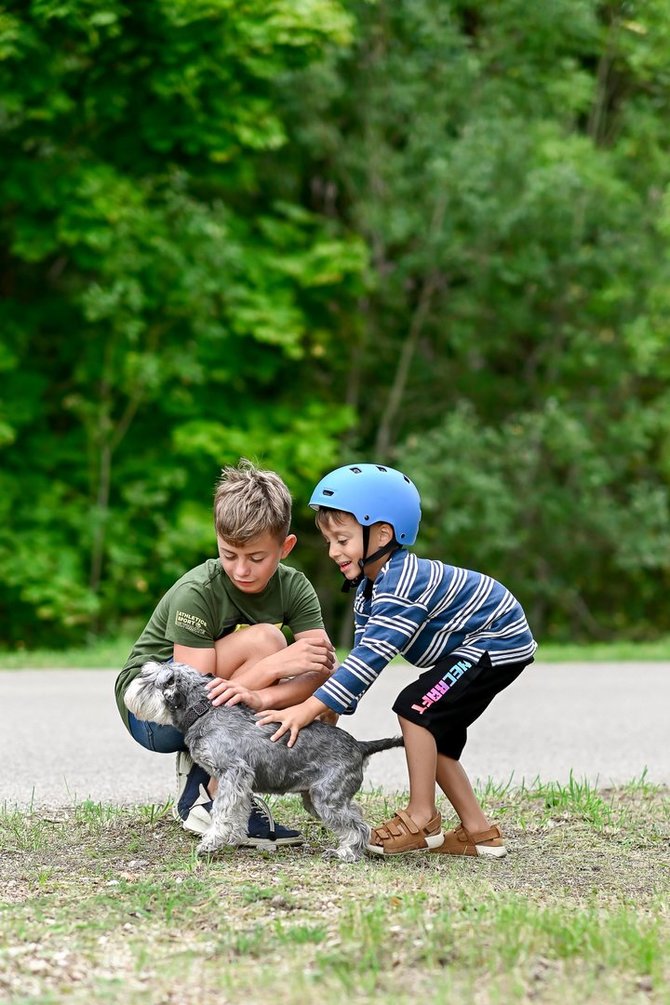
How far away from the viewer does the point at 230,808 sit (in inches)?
179

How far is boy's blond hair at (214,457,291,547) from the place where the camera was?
4.78 metres

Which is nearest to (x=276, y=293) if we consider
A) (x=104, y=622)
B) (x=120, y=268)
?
(x=120, y=268)

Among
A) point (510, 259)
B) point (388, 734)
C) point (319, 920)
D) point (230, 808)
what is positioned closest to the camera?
point (319, 920)

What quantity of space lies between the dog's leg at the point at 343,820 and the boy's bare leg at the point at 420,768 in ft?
0.81

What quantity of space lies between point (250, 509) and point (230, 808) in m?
1.09

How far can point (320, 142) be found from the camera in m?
17.2

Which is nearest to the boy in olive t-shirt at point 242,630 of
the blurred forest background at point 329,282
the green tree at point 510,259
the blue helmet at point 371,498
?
the blue helmet at point 371,498

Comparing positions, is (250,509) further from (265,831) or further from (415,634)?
(265,831)

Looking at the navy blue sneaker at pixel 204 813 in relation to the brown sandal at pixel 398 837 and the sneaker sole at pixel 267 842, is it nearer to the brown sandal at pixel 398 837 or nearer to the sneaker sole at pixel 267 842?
the sneaker sole at pixel 267 842

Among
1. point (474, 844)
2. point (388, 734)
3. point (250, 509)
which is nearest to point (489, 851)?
point (474, 844)

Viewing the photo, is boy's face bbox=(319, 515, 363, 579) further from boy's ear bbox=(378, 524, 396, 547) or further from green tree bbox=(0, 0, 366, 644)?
green tree bbox=(0, 0, 366, 644)

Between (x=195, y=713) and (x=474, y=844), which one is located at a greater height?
(x=195, y=713)

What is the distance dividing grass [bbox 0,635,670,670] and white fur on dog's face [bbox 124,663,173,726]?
21.0ft

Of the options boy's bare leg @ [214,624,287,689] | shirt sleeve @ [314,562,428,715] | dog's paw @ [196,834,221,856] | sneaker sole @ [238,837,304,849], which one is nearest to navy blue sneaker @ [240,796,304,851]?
sneaker sole @ [238,837,304,849]
